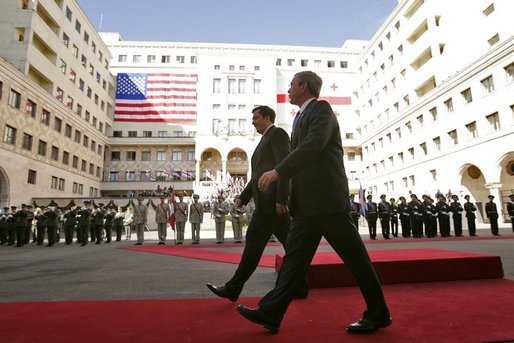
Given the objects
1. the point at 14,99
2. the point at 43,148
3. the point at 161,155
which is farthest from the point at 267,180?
the point at 161,155

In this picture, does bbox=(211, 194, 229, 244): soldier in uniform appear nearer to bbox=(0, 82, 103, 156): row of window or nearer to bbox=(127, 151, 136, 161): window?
bbox=(0, 82, 103, 156): row of window

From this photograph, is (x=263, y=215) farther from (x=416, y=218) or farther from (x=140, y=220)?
(x=416, y=218)

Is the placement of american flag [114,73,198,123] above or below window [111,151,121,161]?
above

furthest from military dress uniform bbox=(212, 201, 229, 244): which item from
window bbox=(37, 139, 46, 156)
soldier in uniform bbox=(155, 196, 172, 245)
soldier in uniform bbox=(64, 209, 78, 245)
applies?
window bbox=(37, 139, 46, 156)

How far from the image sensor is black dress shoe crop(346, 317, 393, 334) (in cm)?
233

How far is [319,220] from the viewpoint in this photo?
2559 mm

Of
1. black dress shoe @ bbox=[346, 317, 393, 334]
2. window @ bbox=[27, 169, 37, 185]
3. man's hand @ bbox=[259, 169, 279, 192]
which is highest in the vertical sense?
window @ bbox=[27, 169, 37, 185]

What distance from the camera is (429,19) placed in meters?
31.8

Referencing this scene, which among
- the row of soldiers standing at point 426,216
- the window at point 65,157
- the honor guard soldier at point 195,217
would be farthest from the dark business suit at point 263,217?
the window at point 65,157

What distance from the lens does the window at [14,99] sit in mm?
25875

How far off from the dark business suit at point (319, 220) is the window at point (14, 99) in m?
Answer: 31.2

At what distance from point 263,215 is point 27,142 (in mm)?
32380

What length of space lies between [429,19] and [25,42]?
38114mm

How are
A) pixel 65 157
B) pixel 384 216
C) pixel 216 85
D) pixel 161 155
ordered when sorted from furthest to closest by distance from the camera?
1. pixel 161 155
2. pixel 216 85
3. pixel 65 157
4. pixel 384 216
